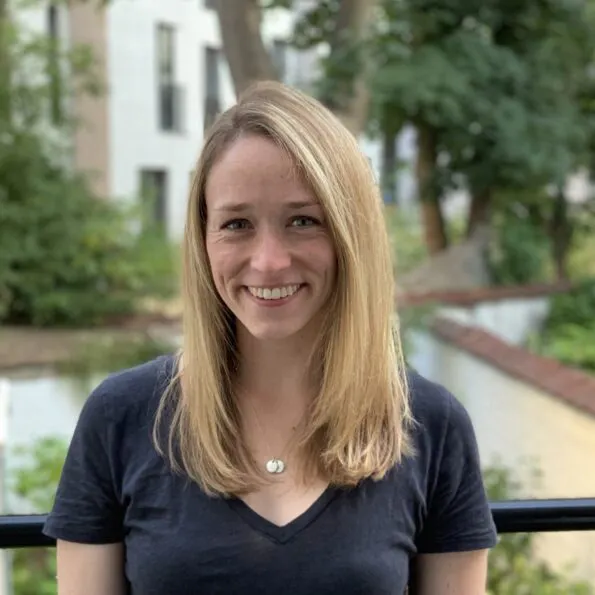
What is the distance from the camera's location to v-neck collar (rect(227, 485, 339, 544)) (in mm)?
1127

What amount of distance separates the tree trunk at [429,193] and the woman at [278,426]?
8703mm

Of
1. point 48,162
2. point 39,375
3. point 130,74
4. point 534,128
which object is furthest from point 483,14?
point 130,74

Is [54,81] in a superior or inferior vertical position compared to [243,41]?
superior

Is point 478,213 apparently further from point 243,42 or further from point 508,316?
point 243,42

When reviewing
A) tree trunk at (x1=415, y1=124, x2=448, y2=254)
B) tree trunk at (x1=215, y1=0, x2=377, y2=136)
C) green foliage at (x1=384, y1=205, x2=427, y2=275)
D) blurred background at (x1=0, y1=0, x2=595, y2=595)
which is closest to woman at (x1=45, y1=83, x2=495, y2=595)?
blurred background at (x1=0, y1=0, x2=595, y2=595)

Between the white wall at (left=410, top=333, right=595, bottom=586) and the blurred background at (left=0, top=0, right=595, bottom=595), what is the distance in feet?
0.05

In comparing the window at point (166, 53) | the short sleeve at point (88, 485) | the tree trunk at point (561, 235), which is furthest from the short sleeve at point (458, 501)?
the window at point (166, 53)

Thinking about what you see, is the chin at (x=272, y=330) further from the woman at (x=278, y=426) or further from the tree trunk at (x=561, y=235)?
the tree trunk at (x=561, y=235)

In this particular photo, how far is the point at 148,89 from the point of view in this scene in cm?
1505

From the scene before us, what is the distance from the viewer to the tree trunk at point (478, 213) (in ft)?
33.3

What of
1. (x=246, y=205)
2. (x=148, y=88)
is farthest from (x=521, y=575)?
(x=148, y=88)

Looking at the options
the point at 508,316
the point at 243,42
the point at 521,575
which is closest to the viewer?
the point at 521,575

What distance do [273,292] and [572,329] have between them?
24.6 ft

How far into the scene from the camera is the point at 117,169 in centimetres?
1477
